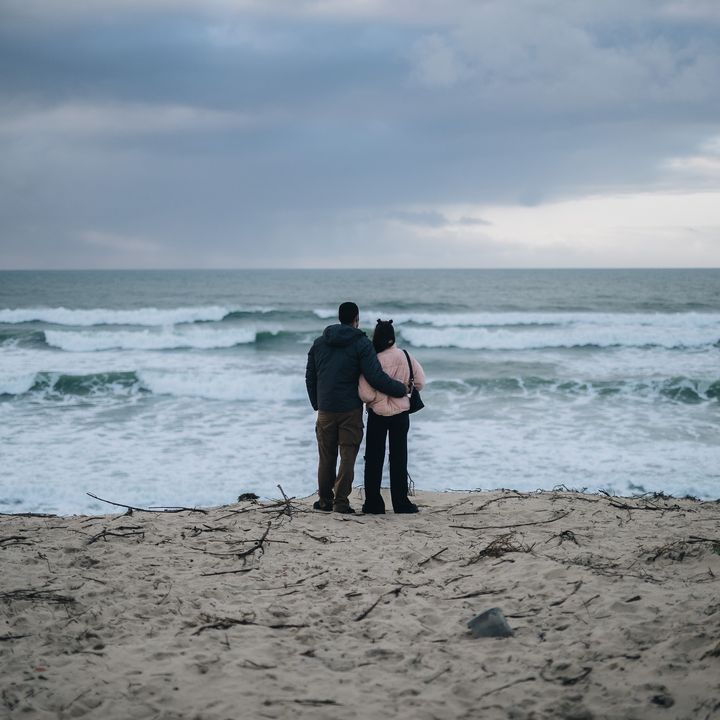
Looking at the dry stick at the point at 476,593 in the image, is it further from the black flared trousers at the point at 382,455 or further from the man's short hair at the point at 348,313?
the man's short hair at the point at 348,313

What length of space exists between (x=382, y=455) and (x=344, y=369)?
947 mm

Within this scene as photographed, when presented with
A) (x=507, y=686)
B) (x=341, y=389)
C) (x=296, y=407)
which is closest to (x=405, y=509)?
(x=341, y=389)

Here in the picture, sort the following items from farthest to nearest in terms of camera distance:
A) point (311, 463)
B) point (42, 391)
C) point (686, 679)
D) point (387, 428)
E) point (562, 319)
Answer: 1. point (562, 319)
2. point (42, 391)
3. point (311, 463)
4. point (387, 428)
5. point (686, 679)

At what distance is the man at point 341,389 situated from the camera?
5695 mm

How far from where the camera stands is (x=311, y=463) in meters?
10.1

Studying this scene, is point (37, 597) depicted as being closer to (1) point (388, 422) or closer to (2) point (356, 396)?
(2) point (356, 396)

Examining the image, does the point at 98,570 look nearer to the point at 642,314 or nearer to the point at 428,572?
the point at 428,572

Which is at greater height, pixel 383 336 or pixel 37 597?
pixel 383 336

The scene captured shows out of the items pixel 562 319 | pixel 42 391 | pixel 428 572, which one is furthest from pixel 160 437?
pixel 562 319

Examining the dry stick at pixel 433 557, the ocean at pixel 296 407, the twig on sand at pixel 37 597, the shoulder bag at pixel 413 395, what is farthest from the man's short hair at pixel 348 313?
the ocean at pixel 296 407

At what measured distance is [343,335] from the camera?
570cm

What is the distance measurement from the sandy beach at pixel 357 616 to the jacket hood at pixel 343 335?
5.40 feet

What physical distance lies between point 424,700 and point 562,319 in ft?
106

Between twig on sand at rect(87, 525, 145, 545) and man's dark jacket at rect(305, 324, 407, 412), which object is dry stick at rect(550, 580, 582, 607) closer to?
man's dark jacket at rect(305, 324, 407, 412)
